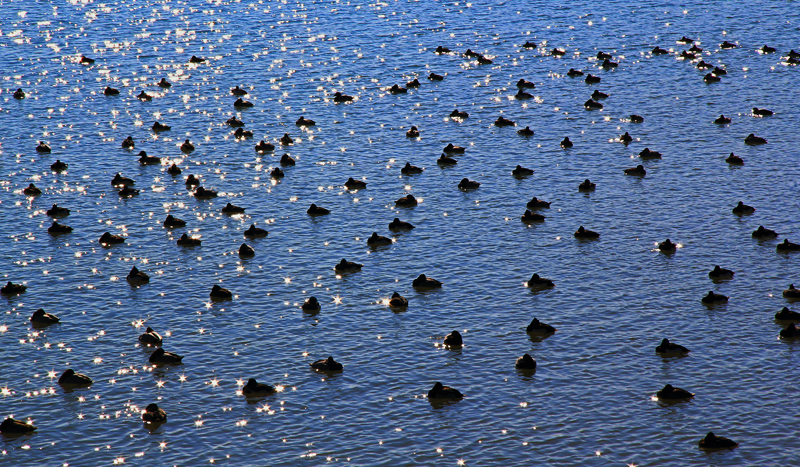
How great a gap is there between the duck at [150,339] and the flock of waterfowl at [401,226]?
5cm

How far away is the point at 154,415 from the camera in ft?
152

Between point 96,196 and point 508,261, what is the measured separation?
105 ft

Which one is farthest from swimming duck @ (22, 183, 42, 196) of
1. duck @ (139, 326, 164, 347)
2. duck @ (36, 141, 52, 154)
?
duck @ (139, 326, 164, 347)

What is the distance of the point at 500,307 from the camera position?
5725 centimetres

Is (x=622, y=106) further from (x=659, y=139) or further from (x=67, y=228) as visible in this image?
(x=67, y=228)

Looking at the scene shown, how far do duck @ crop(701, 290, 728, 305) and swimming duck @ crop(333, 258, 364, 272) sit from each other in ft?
68.1

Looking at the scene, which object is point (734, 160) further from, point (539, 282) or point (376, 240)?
point (376, 240)

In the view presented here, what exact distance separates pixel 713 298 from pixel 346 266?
21801mm

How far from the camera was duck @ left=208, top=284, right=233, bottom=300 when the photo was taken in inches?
2293

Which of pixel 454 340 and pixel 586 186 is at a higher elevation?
pixel 586 186

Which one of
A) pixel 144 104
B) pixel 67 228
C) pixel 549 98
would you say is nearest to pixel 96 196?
pixel 67 228

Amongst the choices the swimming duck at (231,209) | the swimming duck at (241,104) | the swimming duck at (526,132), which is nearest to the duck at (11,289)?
the swimming duck at (231,209)

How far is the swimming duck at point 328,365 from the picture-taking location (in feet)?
165

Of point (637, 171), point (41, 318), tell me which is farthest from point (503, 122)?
point (41, 318)
